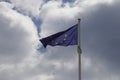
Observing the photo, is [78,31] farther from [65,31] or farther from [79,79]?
[79,79]

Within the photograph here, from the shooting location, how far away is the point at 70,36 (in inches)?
2596

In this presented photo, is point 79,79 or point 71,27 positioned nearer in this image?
point 79,79

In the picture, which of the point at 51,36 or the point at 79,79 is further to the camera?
the point at 51,36

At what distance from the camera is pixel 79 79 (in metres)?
60.2

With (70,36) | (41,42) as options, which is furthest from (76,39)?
(41,42)

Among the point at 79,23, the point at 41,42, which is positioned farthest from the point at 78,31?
the point at 41,42

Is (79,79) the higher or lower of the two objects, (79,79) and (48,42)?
the lower

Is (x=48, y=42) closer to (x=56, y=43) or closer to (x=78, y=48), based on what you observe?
(x=56, y=43)

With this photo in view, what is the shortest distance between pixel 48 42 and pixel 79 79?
8984mm

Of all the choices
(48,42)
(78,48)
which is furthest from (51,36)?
(78,48)

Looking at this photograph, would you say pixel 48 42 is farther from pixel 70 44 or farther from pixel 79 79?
pixel 79 79

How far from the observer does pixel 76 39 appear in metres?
65.8

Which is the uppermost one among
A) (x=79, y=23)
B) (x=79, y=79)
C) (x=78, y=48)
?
(x=79, y=23)

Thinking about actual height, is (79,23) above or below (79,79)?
above
